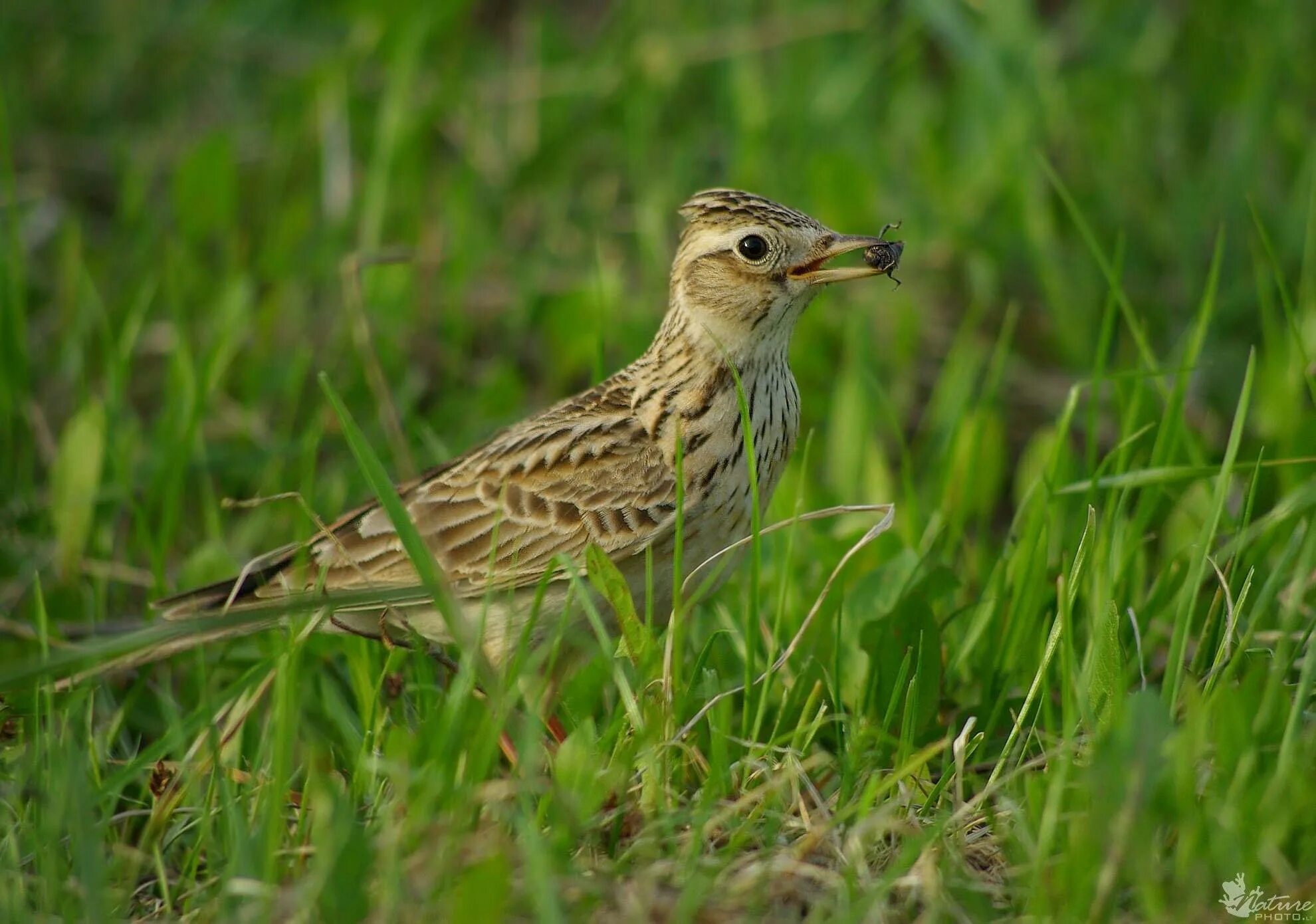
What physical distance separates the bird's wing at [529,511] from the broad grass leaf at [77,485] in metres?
0.94

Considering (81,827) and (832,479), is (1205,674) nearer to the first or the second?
(832,479)

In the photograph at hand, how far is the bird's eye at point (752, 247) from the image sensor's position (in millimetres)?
4785

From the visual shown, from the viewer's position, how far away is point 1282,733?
3.51 metres

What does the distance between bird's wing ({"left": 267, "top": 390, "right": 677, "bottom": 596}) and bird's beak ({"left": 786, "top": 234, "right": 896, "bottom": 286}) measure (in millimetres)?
695

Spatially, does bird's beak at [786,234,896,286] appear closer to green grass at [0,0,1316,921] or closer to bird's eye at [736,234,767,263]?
bird's eye at [736,234,767,263]

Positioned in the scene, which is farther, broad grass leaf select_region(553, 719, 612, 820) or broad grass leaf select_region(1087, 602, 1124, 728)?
broad grass leaf select_region(1087, 602, 1124, 728)

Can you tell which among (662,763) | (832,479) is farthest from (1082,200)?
(662,763)

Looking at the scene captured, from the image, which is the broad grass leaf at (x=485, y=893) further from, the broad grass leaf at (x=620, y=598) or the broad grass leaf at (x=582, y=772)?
the broad grass leaf at (x=620, y=598)

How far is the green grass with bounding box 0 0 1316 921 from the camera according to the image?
3.36 meters

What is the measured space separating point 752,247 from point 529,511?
1.07 m

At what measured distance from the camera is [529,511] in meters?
4.93

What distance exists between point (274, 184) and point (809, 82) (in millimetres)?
2930

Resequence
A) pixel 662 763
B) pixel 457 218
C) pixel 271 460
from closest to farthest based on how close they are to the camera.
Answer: pixel 662 763, pixel 271 460, pixel 457 218

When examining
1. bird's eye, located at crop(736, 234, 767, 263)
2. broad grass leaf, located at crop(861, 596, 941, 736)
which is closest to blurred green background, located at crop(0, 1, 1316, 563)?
bird's eye, located at crop(736, 234, 767, 263)
